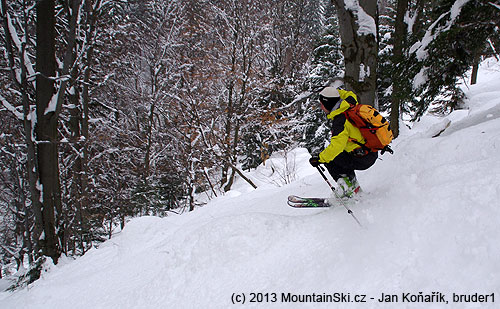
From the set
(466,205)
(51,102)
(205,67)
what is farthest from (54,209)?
(205,67)

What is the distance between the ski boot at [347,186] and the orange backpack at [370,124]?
57cm

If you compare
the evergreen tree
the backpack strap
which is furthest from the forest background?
the backpack strap

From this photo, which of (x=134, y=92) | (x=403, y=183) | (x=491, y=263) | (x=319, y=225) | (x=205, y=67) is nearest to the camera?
(x=491, y=263)

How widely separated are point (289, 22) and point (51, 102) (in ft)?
48.4

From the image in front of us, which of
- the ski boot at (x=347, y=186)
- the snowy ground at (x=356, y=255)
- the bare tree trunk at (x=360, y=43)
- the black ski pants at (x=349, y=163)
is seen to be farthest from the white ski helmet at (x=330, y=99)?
the bare tree trunk at (x=360, y=43)

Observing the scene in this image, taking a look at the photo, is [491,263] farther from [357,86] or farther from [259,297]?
[357,86]

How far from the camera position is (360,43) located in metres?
4.05

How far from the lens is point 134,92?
605 inches

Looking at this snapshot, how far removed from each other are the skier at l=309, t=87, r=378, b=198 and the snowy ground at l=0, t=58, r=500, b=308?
0.41m

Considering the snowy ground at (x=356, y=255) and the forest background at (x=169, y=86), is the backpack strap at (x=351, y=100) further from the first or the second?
the forest background at (x=169, y=86)

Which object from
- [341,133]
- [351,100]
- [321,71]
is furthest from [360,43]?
[321,71]

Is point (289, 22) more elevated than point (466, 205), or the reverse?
point (289, 22)

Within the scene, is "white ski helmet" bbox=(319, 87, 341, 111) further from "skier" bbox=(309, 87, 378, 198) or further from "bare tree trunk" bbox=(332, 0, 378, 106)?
"bare tree trunk" bbox=(332, 0, 378, 106)

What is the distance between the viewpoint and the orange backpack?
2.89 meters
